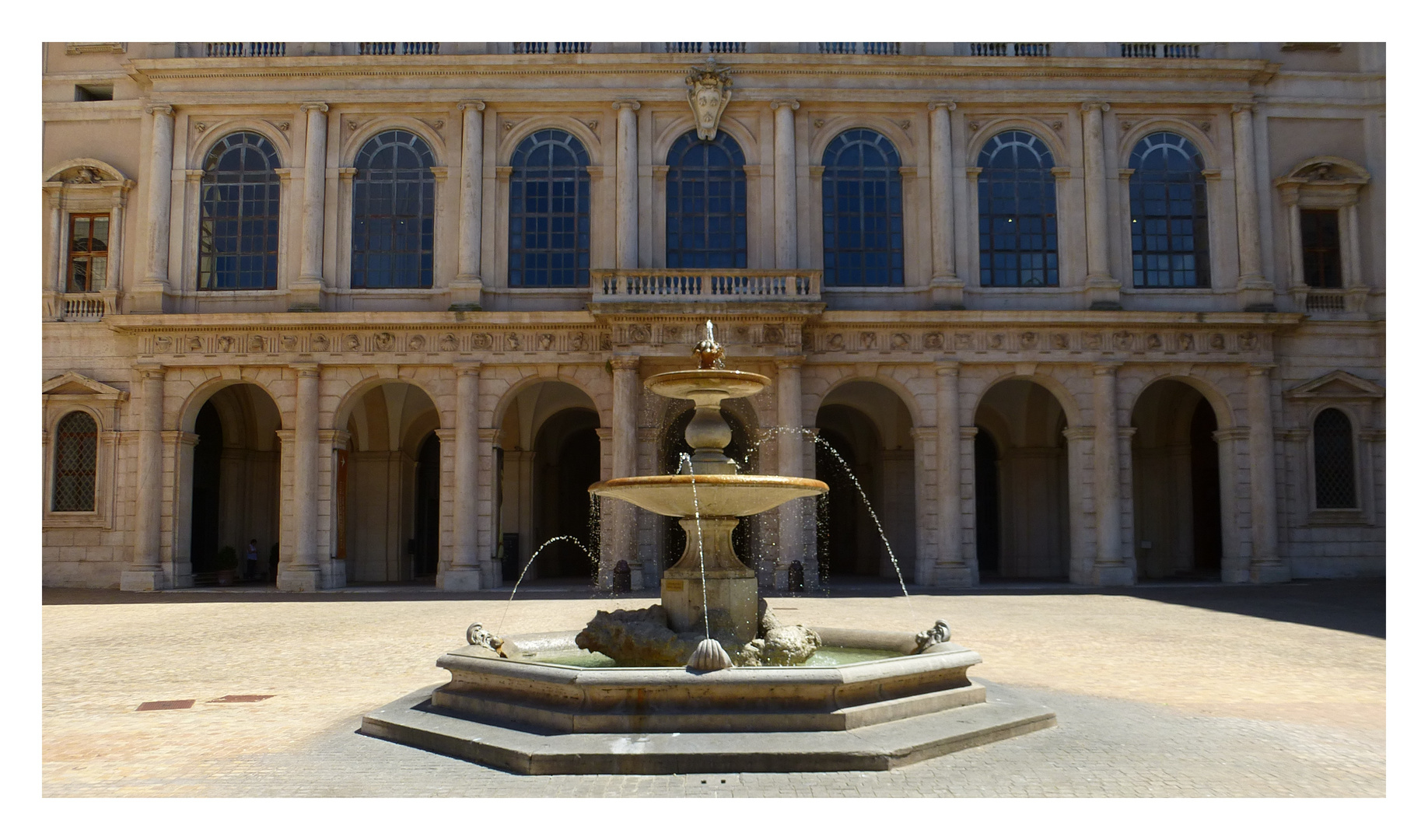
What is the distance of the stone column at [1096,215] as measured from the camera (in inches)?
1042

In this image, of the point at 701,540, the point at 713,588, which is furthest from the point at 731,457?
the point at 713,588

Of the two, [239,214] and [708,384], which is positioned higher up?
[239,214]

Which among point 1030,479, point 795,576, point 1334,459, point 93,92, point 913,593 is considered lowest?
point 913,593

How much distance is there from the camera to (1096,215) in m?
26.8

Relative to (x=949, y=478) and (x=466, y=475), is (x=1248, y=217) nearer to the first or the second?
(x=949, y=478)

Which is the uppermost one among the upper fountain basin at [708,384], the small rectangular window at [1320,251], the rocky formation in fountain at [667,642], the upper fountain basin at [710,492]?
the small rectangular window at [1320,251]

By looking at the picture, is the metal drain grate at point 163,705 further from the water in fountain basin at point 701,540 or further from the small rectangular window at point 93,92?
the small rectangular window at point 93,92

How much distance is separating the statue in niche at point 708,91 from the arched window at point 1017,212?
6.85 m

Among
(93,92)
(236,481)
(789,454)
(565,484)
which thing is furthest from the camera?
(565,484)

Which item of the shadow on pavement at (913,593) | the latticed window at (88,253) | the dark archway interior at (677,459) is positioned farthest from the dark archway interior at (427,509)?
the latticed window at (88,253)

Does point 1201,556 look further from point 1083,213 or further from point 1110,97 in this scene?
point 1110,97

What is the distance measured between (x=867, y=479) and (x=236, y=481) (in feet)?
61.0

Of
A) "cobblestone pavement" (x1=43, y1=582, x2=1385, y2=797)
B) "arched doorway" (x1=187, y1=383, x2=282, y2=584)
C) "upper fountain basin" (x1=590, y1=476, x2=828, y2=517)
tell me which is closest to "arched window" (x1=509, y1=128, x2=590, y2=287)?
"cobblestone pavement" (x1=43, y1=582, x2=1385, y2=797)

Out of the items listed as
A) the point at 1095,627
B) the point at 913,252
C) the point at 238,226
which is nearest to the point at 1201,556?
the point at 913,252
